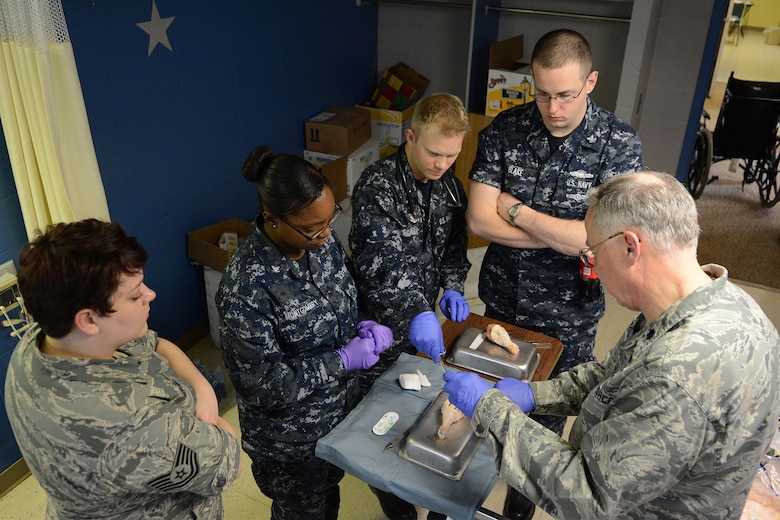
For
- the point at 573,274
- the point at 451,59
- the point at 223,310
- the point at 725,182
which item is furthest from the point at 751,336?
the point at 725,182

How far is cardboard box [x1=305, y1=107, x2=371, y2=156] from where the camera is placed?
445cm

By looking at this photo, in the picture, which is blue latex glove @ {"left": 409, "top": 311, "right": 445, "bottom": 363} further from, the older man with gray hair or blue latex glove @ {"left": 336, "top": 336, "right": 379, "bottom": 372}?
the older man with gray hair

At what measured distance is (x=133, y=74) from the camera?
3.05 metres

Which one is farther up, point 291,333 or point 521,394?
point 291,333

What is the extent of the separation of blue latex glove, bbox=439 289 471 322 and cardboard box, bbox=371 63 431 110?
2.89 meters

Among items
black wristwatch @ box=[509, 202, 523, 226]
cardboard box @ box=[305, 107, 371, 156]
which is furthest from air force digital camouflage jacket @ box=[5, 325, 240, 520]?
cardboard box @ box=[305, 107, 371, 156]

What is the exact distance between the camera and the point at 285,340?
1.79 meters

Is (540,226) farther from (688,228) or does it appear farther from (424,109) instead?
(688,228)

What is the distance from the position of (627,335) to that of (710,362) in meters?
0.33

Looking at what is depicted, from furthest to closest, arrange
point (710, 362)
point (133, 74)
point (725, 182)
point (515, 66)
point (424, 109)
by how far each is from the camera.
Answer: point (725, 182) < point (515, 66) < point (133, 74) < point (424, 109) < point (710, 362)

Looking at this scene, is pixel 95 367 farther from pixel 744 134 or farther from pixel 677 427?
pixel 744 134

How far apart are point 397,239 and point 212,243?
1885 mm

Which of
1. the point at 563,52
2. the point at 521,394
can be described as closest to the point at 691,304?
the point at 521,394

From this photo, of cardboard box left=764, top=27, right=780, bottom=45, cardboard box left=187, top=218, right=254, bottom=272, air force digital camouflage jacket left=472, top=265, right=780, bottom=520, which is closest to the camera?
air force digital camouflage jacket left=472, top=265, right=780, bottom=520
